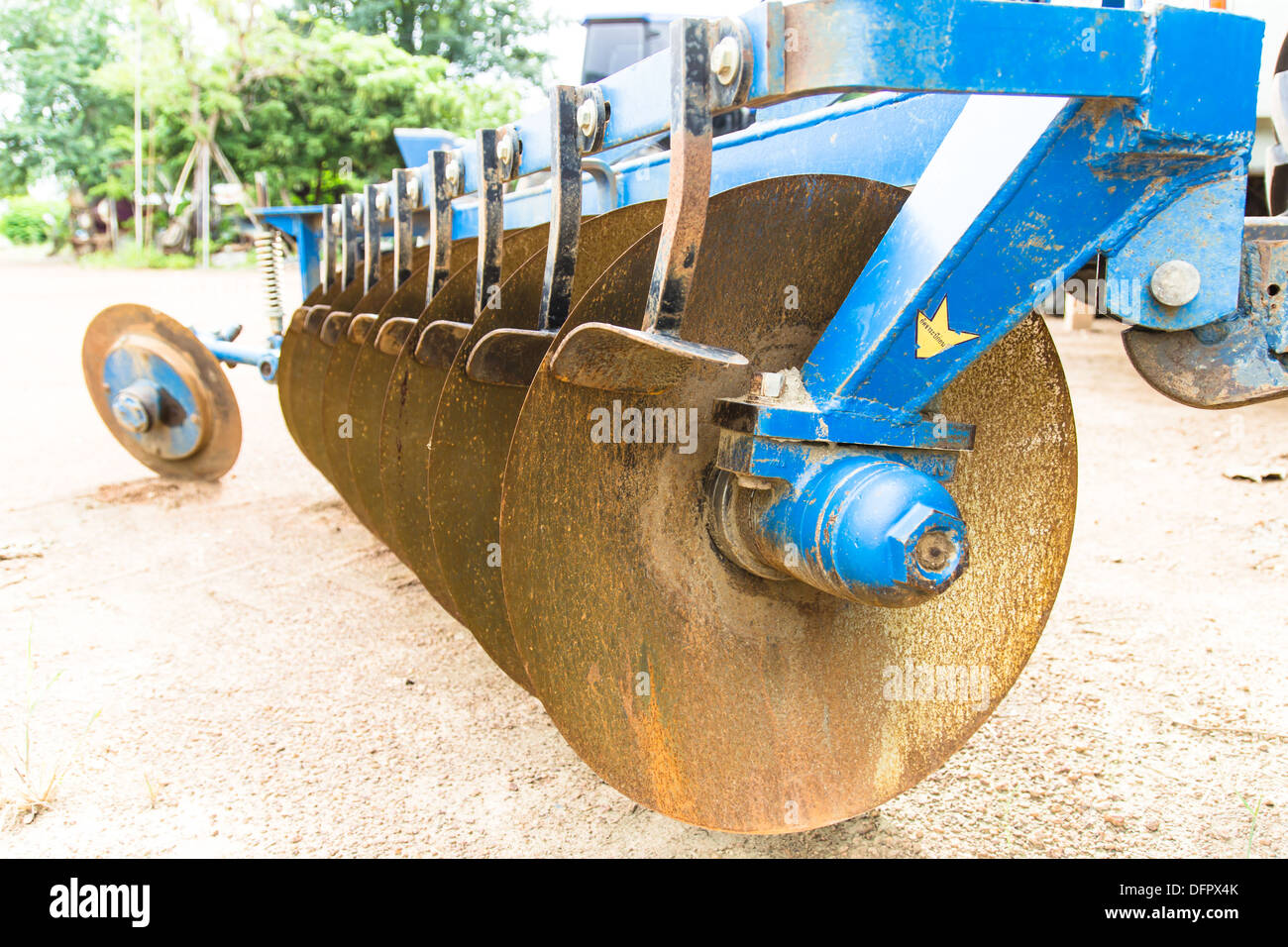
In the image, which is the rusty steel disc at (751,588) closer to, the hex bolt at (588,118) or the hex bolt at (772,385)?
the hex bolt at (772,385)

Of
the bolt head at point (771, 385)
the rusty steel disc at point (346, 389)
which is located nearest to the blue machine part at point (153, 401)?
the rusty steel disc at point (346, 389)

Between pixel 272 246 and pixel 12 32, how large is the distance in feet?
82.2

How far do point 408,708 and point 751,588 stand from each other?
3.50 feet

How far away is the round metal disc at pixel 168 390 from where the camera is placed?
3867 mm

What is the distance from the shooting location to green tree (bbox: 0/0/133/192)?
21875 millimetres

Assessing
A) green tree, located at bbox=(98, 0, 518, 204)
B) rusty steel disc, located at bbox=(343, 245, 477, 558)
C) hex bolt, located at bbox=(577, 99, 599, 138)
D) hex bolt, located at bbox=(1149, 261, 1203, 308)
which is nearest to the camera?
hex bolt, located at bbox=(1149, 261, 1203, 308)

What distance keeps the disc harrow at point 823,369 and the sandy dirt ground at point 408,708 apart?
32cm

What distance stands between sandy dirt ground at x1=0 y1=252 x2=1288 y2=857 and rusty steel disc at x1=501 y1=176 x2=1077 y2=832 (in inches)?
11.3

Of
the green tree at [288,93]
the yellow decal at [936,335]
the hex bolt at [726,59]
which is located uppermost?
the green tree at [288,93]

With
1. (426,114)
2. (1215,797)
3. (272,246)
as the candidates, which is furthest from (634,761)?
(426,114)

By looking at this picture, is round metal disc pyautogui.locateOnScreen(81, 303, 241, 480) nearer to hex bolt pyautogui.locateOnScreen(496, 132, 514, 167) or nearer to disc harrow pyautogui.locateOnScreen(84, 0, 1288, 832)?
disc harrow pyautogui.locateOnScreen(84, 0, 1288, 832)

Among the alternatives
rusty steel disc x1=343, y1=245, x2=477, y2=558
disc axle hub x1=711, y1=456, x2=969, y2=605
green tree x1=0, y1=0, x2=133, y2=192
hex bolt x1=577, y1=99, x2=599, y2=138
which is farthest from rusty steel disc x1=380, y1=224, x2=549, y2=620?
green tree x1=0, y1=0, x2=133, y2=192

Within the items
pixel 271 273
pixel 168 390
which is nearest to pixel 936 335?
pixel 271 273
